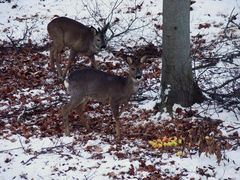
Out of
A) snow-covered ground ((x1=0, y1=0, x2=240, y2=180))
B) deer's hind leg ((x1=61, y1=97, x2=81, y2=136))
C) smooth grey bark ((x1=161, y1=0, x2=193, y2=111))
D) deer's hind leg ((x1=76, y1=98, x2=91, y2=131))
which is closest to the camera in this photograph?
snow-covered ground ((x1=0, y1=0, x2=240, y2=180))

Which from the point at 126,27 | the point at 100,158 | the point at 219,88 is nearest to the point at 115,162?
the point at 100,158

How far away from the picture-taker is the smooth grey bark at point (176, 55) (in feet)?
27.2

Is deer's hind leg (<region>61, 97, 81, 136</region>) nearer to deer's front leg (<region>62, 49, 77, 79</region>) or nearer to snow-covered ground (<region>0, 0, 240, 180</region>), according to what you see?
snow-covered ground (<region>0, 0, 240, 180</region>)

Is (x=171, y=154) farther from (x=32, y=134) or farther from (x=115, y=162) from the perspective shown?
(x=32, y=134)

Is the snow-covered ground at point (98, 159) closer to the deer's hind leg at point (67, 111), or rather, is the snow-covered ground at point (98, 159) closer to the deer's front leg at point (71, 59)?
the deer's hind leg at point (67, 111)

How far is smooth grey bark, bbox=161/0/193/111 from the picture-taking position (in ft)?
27.2

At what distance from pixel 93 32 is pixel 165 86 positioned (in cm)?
342

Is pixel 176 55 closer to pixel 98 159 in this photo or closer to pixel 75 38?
pixel 98 159

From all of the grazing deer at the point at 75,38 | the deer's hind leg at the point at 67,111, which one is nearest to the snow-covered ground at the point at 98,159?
the deer's hind leg at the point at 67,111

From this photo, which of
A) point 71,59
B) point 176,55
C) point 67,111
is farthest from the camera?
point 71,59

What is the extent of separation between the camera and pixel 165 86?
8578mm

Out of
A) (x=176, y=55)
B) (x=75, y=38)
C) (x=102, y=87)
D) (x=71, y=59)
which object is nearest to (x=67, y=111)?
(x=102, y=87)

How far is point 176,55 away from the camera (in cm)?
842

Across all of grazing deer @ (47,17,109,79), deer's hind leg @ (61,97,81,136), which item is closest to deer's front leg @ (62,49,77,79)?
grazing deer @ (47,17,109,79)
